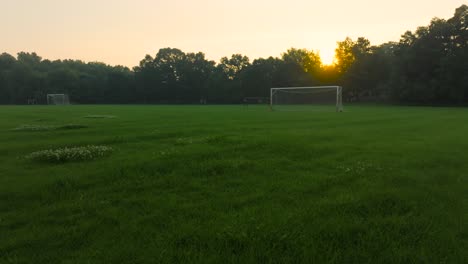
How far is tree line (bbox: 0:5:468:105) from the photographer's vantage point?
56844mm

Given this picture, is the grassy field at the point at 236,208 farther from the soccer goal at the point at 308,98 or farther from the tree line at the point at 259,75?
the tree line at the point at 259,75

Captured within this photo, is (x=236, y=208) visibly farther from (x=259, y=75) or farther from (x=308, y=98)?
(x=259, y=75)

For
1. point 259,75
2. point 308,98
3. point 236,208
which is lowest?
point 236,208

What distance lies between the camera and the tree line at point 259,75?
56.8 meters

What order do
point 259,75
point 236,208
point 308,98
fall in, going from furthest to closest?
point 259,75 → point 308,98 → point 236,208

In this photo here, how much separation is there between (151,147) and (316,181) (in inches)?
209

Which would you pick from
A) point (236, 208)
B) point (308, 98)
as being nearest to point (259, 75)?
point (308, 98)

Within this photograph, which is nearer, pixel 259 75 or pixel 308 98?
pixel 308 98

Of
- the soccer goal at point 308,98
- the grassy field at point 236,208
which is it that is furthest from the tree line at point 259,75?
the grassy field at point 236,208

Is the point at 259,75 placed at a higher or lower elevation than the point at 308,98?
higher

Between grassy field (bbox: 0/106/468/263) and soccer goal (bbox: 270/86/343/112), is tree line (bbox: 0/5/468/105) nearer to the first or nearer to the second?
soccer goal (bbox: 270/86/343/112)

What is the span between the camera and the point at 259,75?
8838 cm

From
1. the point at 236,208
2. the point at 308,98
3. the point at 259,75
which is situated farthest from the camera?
the point at 259,75

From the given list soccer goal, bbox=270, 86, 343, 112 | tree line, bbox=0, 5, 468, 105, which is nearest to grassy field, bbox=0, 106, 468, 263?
soccer goal, bbox=270, 86, 343, 112
